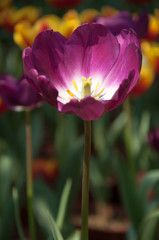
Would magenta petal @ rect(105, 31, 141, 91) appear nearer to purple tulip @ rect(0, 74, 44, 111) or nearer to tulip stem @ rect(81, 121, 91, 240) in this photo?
tulip stem @ rect(81, 121, 91, 240)

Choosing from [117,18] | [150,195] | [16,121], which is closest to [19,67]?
[16,121]

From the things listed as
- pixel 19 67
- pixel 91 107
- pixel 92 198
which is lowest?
pixel 92 198

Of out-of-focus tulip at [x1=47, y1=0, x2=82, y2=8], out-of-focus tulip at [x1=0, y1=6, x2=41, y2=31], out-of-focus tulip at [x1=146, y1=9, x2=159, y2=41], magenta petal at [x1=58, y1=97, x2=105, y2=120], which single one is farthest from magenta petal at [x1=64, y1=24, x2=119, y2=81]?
out-of-focus tulip at [x1=47, y1=0, x2=82, y2=8]

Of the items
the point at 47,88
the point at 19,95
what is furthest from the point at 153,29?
the point at 47,88

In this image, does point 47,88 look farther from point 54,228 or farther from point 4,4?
point 4,4

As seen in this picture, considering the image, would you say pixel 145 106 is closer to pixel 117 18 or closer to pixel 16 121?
pixel 16 121

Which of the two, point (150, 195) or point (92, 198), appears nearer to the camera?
point (150, 195)
